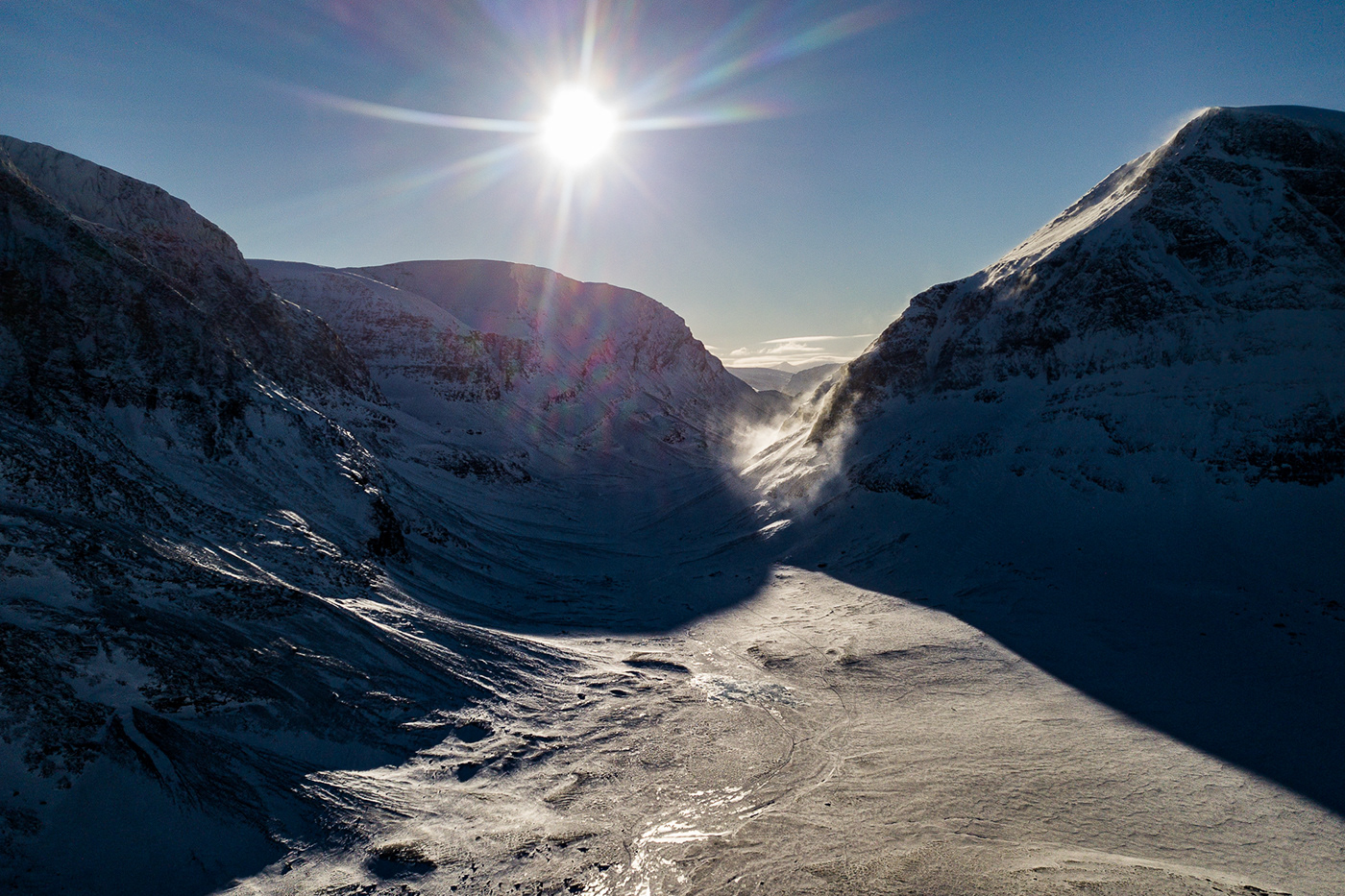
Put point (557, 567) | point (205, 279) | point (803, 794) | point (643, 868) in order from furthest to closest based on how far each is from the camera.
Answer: point (205, 279), point (557, 567), point (803, 794), point (643, 868)

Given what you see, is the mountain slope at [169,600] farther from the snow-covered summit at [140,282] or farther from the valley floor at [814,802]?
the valley floor at [814,802]

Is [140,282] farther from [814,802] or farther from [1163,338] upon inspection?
[1163,338]

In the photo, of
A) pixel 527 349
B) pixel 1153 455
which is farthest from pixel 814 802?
pixel 527 349

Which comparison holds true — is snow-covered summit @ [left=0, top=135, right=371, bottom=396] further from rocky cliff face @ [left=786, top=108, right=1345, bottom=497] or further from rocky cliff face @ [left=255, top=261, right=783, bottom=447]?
rocky cliff face @ [left=786, top=108, right=1345, bottom=497]

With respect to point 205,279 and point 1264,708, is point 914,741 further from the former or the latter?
point 205,279

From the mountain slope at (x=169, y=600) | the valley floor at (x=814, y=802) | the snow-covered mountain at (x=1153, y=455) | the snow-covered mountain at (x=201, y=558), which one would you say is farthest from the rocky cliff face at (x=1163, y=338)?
the mountain slope at (x=169, y=600)

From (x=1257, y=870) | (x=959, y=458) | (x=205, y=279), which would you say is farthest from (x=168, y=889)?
(x=205, y=279)

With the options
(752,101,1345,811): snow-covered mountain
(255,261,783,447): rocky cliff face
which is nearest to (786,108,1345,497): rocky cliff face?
(752,101,1345,811): snow-covered mountain
